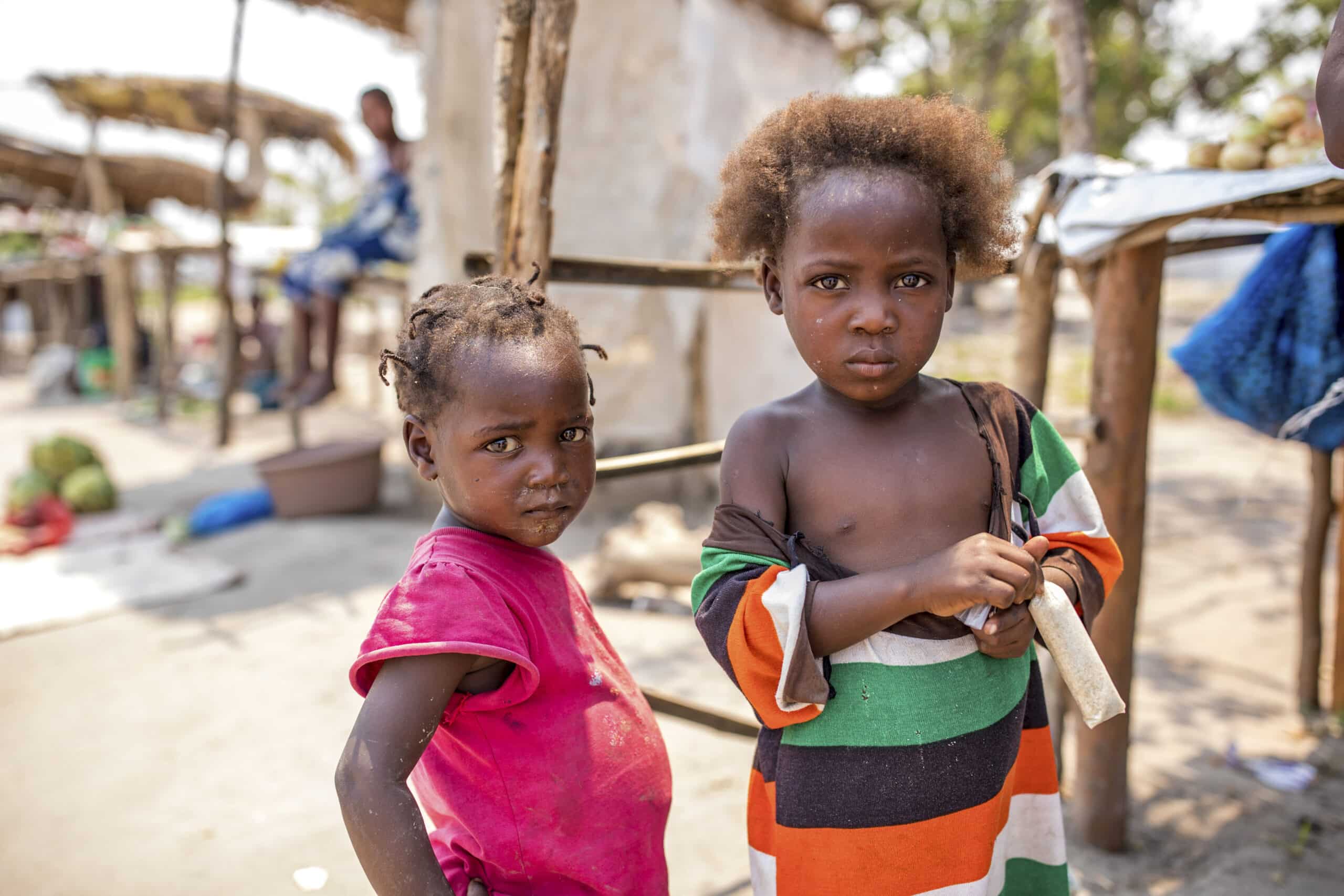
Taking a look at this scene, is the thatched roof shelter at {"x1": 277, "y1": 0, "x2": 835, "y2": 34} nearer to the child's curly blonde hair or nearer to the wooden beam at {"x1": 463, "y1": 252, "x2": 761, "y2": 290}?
the wooden beam at {"x1": 463, "y1": 252, "x2": 761, "y2": 290}

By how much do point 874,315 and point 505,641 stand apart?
63cm

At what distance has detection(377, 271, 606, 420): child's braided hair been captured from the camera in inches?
46.0

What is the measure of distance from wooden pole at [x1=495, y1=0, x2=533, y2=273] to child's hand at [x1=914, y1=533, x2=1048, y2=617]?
123cm

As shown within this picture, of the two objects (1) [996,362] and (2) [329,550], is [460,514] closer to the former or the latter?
(2) [329,550]

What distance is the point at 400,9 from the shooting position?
20.4ft

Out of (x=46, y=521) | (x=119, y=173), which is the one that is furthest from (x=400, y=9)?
(x=119, y=173)

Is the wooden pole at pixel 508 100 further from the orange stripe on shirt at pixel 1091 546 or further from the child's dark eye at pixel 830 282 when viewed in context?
the orange stripe on shirt at pixel 1091 546

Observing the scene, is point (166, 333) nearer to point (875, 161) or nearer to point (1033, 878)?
point (875, 161)

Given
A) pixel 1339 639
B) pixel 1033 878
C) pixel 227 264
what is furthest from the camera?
pixel 227 264

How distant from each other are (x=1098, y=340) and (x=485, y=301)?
5.89ft

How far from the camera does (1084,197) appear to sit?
7.27ft

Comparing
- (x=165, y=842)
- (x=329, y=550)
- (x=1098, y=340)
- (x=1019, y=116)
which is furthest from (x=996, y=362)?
(x=165, y=842)

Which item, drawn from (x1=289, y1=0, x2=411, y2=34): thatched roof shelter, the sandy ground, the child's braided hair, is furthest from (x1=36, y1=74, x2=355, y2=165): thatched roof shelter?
the child's braided hair

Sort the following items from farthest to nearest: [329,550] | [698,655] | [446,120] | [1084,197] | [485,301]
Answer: [446,120]
[329,550]
[698,655]
[1084,197]
[485,301]
